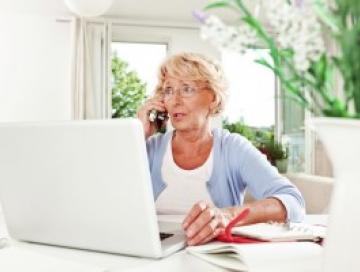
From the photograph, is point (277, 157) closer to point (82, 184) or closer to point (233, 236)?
point (233, 236)

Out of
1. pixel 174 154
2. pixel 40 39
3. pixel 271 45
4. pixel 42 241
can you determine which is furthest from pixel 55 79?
pixel 271 45

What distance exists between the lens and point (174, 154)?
1.63 meters

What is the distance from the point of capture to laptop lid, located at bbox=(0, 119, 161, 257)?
2.56 feet

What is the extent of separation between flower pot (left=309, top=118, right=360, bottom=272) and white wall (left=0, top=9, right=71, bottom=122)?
5136 mm

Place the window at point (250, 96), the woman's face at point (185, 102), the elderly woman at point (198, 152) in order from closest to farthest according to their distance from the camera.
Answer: the elderly woman at point (198, 152)
the woman's face at point (185, 102)
the window at point (250, 96)

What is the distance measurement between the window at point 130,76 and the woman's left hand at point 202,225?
15.8 feet

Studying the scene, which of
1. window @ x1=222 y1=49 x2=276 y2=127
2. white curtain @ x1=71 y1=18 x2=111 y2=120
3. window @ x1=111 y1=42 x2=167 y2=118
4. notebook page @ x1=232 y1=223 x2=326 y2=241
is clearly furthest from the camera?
window @ x1=111 y1=42 x2=167 y2=118

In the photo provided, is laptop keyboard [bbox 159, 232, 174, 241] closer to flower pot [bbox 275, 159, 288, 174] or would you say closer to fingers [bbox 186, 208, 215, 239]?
fingers [bbox 186, 208, 215, 239]

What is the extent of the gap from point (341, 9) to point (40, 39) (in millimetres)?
5429

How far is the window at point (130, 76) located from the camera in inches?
224

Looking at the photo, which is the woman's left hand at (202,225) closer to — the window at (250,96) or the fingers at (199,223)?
the fingers at (199,223)

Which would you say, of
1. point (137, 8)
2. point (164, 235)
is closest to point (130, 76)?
point (137, 8)

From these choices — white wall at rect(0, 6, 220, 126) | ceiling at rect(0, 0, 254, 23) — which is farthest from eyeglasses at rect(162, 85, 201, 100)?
white wall at rect(0, 6, 220, 126)

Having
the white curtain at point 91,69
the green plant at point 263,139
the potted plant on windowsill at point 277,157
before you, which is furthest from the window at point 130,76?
the potted plant on windowsill at point 277,157
